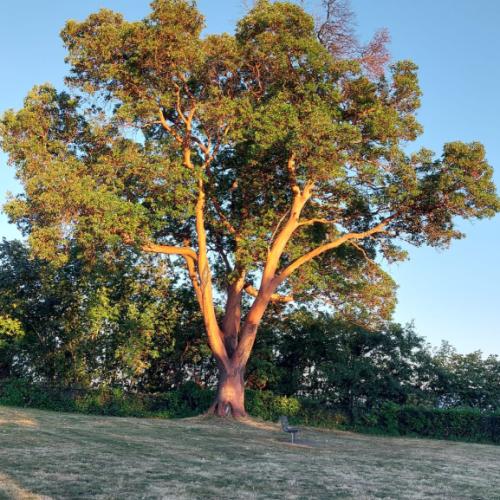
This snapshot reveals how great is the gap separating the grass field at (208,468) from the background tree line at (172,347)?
14910 millimetres

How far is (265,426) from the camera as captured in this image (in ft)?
72.0

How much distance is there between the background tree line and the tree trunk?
7866mm

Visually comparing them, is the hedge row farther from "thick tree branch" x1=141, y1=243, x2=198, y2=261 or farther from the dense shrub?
"thick tree branch" x1=141, y1=243, x2=198, y2=261

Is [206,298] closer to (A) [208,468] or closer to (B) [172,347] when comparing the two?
(B) [172,347]

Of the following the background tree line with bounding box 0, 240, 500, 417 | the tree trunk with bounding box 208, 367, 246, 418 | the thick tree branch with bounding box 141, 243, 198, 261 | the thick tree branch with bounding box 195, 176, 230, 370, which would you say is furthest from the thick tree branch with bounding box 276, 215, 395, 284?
the background tree line with bounding box 0, 240, 500, 417

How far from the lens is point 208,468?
10.2m

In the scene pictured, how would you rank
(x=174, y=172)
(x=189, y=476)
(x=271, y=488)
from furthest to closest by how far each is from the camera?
(x=174, y=172)
(x=189, y=476)
(x=271, y=488)

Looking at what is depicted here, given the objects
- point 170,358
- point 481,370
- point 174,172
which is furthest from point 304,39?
point 481,370

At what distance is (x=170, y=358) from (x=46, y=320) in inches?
301

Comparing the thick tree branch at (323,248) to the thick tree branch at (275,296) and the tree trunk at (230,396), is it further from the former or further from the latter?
the tree trunk at (230,396)

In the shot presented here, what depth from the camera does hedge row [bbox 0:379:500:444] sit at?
2684 centimetres

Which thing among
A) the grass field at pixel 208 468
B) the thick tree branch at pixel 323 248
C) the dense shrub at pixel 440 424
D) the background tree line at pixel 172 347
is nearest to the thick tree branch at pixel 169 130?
the thick tree branch at pixel 323 248

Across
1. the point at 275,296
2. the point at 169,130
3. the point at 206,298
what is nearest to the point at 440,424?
the point at 275,296

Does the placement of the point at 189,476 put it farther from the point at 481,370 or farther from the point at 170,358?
the point at 481,370
